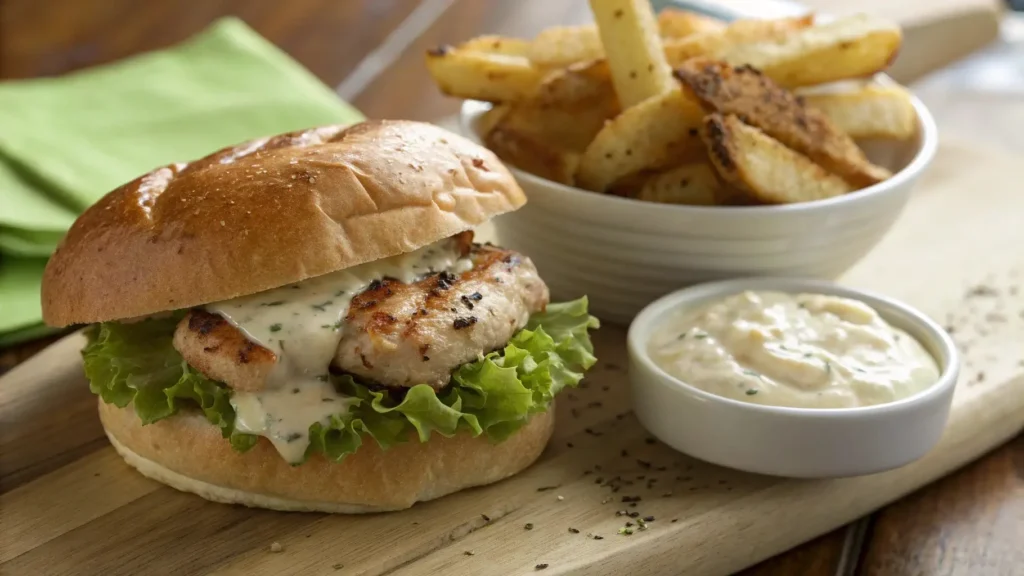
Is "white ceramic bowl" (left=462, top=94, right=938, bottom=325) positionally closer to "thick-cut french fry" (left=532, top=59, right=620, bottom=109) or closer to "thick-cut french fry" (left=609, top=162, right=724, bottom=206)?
"thick-cut french fry" (left=609, top=162, right=724, bottom=206)

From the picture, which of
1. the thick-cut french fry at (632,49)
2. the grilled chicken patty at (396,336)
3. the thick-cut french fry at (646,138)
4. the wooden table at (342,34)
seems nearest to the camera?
the grilled chicken patty at (396,336)

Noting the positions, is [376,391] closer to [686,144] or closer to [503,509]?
[503,509]

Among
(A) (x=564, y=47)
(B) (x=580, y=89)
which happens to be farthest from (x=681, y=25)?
(B) (x=580, y=89)

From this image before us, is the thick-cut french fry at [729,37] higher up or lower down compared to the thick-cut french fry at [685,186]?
higher up

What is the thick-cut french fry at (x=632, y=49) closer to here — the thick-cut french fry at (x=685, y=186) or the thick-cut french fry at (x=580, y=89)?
the thick-cut french fry at (x=580, y=89)

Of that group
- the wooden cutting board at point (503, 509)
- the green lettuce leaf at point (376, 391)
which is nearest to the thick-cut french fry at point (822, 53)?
the wooden cutting board at point (503, 509)

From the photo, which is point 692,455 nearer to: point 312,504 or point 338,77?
point 312,504

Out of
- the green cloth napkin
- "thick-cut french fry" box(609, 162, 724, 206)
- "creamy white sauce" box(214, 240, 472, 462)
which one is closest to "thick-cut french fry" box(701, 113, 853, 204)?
"thick-cut french fry" box(609, 162, 724, 206)
